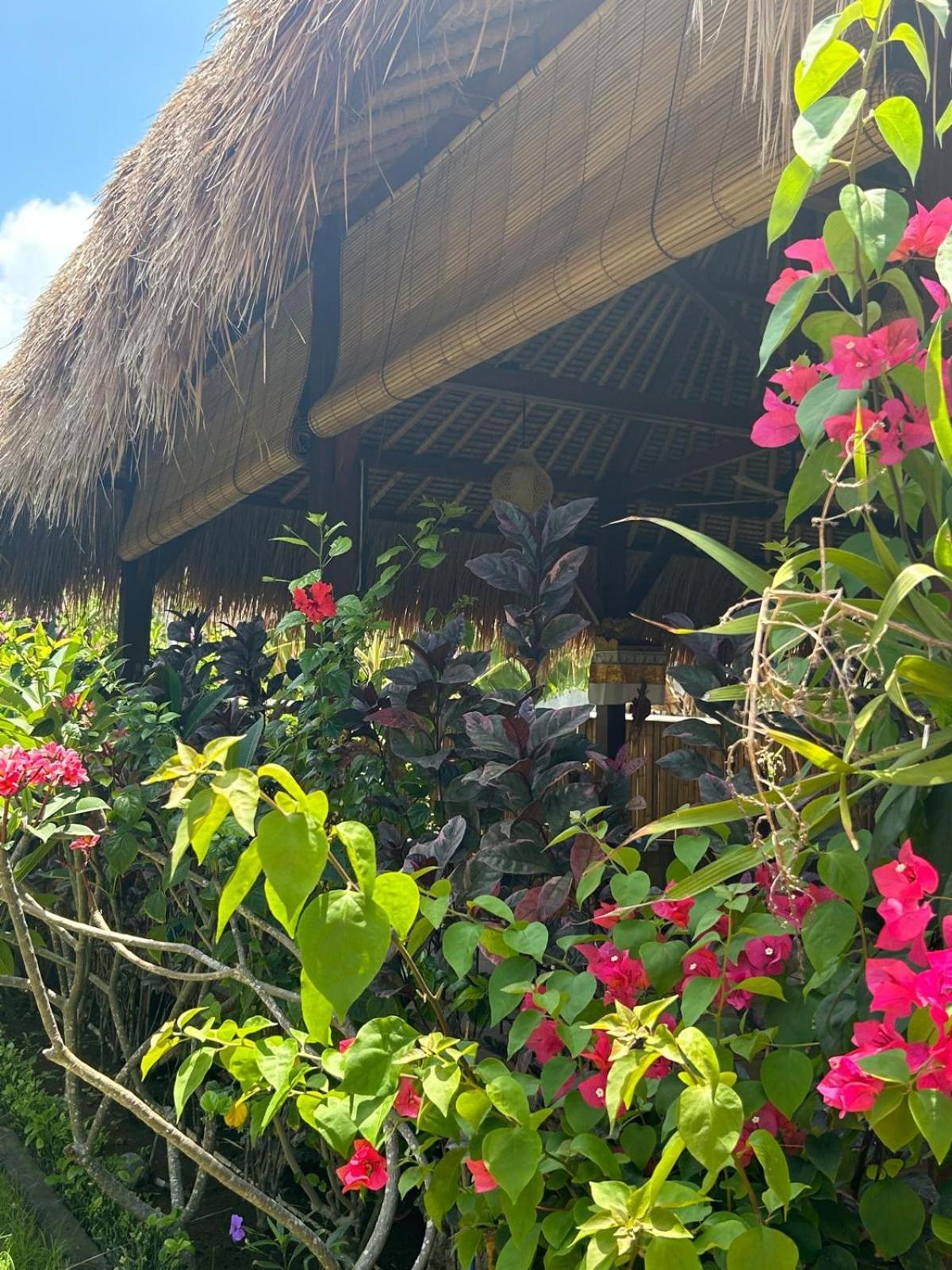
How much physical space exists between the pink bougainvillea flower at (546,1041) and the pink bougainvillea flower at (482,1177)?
10cm

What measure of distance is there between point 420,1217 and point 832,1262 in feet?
3.47

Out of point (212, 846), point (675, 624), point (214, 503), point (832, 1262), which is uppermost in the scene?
point (214, 503)

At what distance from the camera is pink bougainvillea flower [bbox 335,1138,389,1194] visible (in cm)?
92

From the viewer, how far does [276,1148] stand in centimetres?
172

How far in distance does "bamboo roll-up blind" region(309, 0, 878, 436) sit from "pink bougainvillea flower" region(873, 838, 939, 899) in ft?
3.02

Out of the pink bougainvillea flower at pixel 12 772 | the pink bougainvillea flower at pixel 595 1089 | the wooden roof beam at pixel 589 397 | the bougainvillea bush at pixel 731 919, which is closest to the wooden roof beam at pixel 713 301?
the wooden roof beam at pixel 589 397

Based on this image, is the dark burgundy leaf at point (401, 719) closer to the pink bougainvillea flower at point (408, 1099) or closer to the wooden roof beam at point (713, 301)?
the pink bougainvillea flower at point (408, 1099)

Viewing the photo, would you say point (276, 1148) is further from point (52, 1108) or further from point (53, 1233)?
point (52, 1108)

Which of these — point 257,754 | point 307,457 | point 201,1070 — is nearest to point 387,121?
point 307,457

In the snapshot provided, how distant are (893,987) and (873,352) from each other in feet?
1.34

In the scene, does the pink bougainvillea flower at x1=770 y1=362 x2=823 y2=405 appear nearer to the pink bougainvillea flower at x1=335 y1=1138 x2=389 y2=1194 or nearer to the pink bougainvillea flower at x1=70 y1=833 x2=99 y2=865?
the pink bougainvillea flower at x1=335 y1=1138 x2=389 y2=1194

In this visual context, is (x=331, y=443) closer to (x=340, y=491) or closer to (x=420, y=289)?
(x=340, y=491)

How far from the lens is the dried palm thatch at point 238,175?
75.5 inches

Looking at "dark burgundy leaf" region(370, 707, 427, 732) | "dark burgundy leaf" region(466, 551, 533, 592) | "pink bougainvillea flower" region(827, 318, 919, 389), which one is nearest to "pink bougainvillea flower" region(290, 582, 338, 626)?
"dark burgundy leaf" region(370, 707, 427, 732)
